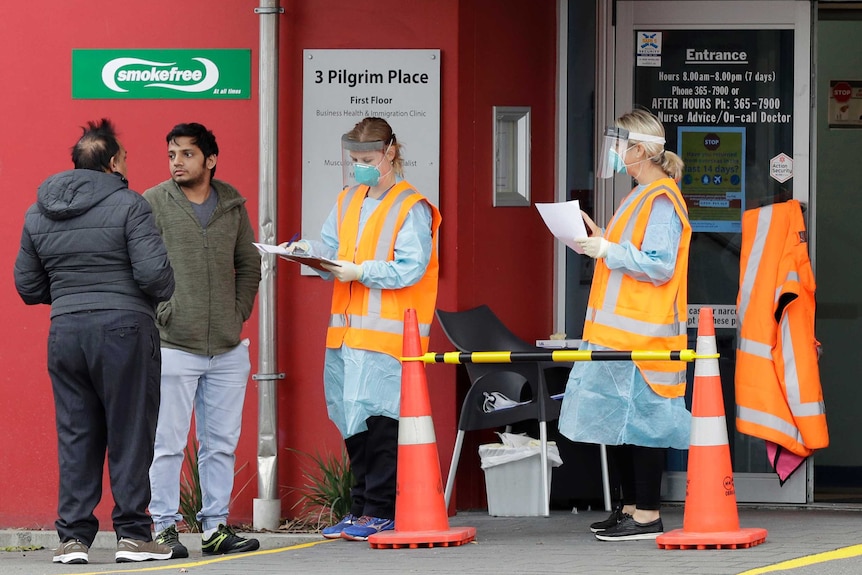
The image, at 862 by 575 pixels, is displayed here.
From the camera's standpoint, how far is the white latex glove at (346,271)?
655cm

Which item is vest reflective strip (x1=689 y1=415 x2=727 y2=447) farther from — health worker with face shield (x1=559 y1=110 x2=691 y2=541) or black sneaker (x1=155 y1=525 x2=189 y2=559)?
black sneaker (x1=155 y1=525 x2=189 y2=559)

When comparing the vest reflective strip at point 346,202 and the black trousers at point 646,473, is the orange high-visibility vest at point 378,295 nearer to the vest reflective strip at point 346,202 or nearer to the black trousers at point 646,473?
the vest reflective strip at point 346,202

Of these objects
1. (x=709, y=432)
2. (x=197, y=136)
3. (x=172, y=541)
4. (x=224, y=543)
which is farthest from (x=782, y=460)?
(x=197, y=136)

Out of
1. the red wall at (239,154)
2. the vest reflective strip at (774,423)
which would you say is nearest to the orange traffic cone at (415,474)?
the red wall at (239,154)

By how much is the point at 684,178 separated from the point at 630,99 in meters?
0.52

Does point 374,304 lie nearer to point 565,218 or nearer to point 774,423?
point 565,218

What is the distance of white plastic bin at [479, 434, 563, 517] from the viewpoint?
290 inches

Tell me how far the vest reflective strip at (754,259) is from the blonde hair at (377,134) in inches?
78.1

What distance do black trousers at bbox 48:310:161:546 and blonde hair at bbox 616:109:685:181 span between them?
2242 millimetres

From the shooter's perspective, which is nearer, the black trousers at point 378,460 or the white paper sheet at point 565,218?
the white paper sheet at point 565,218

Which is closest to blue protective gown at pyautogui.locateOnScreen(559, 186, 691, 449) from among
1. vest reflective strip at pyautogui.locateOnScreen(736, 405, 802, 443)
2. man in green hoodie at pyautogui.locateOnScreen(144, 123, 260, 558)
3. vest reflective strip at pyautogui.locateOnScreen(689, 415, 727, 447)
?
vest reflective strip at pyautogui.locateOnScreen(689, 415, 727, 447)

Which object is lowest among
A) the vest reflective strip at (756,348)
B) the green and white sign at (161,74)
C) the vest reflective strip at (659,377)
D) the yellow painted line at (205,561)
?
the yellow painted line at (205,561)

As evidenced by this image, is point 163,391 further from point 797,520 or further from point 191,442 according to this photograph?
point 797,520

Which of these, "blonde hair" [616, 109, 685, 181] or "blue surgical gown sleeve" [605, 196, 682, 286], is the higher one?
"blonde hair" [616, 109, 685, 181]
